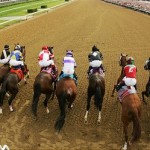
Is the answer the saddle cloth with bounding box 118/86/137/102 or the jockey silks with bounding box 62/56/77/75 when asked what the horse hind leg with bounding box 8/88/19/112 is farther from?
the saddle cloth with bounding box 118/86/137/102

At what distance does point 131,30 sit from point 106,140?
68.0 feet

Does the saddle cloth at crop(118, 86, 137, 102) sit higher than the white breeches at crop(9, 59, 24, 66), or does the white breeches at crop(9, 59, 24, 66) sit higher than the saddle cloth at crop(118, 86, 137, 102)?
the white breeches at crop(9, 59, 24, 66)

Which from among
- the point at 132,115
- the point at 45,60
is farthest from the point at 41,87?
the point at 132,115

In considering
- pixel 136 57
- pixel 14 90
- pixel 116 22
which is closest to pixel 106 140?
pixel 14 90

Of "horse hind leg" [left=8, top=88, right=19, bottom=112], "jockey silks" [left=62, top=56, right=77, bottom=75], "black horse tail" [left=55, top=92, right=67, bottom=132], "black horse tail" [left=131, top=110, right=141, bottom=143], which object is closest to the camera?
"black horse tail" [left=131, top=110, right=141, bottom=143]

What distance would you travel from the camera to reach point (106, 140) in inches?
376

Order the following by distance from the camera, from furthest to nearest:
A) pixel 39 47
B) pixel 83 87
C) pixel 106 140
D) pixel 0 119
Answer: pixel 39 47 → pixel 83 87 → pixel 0 119 → pixel 106 140

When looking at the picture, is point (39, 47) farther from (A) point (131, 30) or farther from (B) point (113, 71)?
(A) point (131, 30)

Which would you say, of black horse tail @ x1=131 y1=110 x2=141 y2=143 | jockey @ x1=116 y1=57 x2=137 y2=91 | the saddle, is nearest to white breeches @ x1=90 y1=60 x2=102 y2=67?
jockey @ x1=116 y1=57 x2=137 y2=91

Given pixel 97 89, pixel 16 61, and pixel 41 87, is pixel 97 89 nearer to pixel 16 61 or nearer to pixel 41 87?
pixel 41 87

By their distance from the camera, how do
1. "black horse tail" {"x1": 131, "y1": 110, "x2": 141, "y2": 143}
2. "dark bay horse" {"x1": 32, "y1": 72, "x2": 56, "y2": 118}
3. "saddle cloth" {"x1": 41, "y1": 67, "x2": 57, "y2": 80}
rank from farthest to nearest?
"saddle cloth" {"x1": 41, "y1": 67, "x2": 57, "y2": 80}
"dark bay horse" {"x1": 32, "y1": 72, "x2": 56, "y2": 118}
"black horse tail" {"x1": 131, "y1": 110, "x2": 141, "y2": 143}

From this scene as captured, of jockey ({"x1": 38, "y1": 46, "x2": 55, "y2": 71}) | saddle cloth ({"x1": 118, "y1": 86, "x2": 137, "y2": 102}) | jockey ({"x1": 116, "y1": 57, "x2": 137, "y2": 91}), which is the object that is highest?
jockey ({"x1": 38, "y1": 46, "x2": 55, "y2": 71})

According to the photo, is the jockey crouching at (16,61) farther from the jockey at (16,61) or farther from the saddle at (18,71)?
the saddle at (18,71)

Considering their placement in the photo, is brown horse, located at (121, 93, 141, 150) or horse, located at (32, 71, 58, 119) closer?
brown horse, located at (121, 93, 141, 150)
